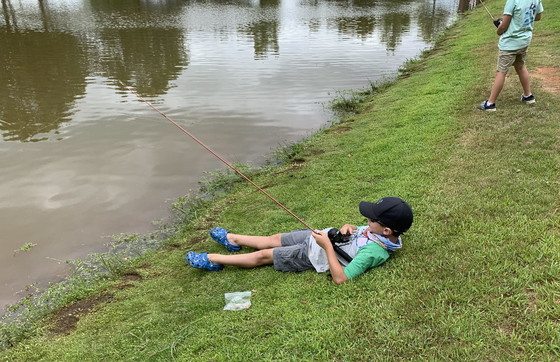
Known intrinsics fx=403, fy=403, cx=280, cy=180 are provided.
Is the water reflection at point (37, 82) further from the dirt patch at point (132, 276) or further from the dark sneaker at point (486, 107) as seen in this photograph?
the dark sneaker at point (486, 107)

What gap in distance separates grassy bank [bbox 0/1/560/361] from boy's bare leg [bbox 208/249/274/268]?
104 mm

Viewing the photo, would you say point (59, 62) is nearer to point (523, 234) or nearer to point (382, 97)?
point (382, 97)

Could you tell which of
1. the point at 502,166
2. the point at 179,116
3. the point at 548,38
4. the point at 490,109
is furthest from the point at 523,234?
the point at 548,38

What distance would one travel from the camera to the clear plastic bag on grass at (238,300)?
376 cm

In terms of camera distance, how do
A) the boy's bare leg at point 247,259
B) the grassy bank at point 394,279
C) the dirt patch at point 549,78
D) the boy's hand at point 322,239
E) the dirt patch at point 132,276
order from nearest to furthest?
the grassy bank at point 394,279, the boy's hand at point 322,239, the boy's bare leg at point 247,259, the dirt patch at point 132,276, the dirt patch at point 549,78

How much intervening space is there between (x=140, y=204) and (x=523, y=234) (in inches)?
230

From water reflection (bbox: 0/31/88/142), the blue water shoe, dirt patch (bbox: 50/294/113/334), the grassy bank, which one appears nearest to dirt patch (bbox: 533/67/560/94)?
the grassy bank

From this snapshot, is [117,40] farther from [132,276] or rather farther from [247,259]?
[247,259]

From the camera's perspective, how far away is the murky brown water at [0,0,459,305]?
677 centimetres

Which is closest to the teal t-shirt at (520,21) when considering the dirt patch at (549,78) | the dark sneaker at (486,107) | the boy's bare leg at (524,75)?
the boy's bare leg at (524,75)

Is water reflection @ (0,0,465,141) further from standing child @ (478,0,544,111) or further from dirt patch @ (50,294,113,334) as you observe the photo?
standing child @ (478,0,544,111)

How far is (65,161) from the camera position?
8789mm

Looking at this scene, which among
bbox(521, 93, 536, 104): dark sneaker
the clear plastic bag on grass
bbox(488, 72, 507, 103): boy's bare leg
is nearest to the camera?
the clear plastic bag on grass

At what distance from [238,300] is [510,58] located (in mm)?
6075
